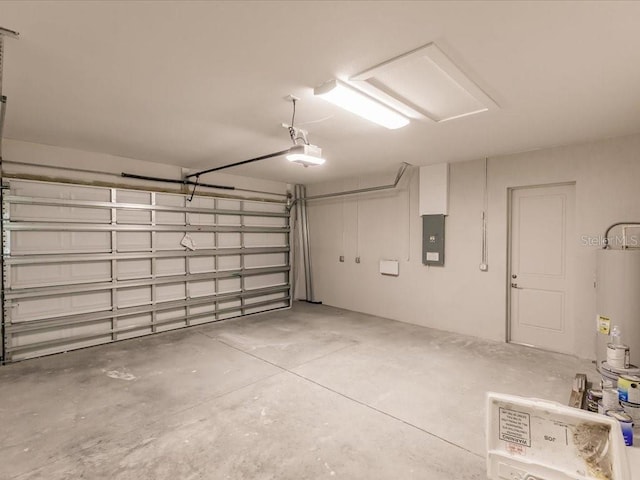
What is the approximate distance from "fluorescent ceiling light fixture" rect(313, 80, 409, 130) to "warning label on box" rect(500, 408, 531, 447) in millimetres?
2160

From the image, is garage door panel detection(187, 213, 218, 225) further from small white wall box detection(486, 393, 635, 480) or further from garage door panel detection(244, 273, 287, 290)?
small white wall box detection(486, 393, 635, 480)

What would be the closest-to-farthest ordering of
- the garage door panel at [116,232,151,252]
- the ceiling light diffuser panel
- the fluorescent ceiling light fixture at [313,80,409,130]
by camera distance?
the ceiling light diffuser panel
the fluorescent ceiling light fixture at [313,80,409,130]
the garage door panel at [116,232,151,252]

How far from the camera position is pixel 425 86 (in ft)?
8.13

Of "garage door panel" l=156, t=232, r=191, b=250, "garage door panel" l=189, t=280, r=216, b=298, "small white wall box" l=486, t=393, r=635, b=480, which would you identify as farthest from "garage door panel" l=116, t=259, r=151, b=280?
"small white wall box" l=486, t=393, r=635, b=480

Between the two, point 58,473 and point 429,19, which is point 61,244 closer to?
point 58,473

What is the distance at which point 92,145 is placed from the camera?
4.22m

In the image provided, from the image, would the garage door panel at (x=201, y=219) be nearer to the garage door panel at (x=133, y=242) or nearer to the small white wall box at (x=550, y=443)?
the garage door panel at (x=133, y=242)

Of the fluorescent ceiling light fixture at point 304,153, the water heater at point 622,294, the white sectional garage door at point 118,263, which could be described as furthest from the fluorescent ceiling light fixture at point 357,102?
the white sectional garage door at point 118,263

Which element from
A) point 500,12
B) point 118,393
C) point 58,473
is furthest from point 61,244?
point 500,12

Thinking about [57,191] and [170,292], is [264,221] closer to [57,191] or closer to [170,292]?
[170,292]

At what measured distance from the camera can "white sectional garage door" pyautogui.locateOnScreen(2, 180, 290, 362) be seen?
158 inches

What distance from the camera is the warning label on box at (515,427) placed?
43.1 inches

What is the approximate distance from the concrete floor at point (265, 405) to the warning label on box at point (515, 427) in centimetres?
124

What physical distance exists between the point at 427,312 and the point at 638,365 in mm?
2591
